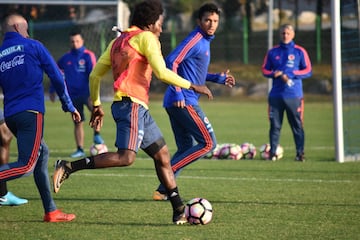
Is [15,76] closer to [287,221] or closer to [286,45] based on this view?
[287,221]

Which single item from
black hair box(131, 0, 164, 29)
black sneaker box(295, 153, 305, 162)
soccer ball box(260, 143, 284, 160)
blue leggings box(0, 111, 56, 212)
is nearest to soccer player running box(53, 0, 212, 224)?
black hair box(131, 0, 164, 29)

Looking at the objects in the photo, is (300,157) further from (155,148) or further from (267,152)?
(155,148)

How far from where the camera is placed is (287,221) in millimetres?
9242

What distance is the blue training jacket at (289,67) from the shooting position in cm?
1599

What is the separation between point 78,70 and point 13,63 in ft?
29.7

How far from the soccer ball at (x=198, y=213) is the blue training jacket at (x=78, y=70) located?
9.03 meters

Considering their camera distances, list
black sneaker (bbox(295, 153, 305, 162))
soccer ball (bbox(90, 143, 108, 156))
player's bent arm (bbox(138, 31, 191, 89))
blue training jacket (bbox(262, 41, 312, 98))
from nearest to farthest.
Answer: player's bent arm (bbox(138, 31, 191, 89)) < black sneaker (bbox(295, 153, 305, 162)) < blue training jacket (bbox(262, 41, 312, 98)) < soccer ball (bbox(90, 143, 108, 156))

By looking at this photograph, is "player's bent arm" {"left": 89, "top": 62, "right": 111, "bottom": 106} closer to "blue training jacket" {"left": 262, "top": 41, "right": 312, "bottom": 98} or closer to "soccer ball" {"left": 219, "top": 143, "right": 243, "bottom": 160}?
"blue training jacket" {"left": 262, "top": 41, "right": 312, "bottom": 98}

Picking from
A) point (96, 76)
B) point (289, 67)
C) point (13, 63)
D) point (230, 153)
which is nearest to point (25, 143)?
point (13, 63)

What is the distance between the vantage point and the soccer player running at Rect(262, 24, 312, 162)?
1597 cm

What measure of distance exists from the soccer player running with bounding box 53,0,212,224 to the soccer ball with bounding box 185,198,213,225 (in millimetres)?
97

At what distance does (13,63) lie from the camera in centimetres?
Result: 901

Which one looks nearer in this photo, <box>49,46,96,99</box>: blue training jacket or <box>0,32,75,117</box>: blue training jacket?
<box>0,32,75,117</box>: blue training jacket

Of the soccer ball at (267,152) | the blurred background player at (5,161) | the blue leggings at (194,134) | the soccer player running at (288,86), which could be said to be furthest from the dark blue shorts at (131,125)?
the soccer ball at (267,152)
